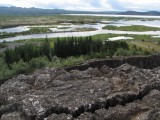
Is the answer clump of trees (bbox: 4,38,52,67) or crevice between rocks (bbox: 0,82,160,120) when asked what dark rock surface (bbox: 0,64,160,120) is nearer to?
crevice between rocks (bbox: 0,82,160,120)

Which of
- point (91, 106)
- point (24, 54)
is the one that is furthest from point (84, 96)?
point (24, 54)

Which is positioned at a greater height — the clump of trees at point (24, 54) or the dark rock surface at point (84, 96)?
the dark rock surface at point (84, 96)

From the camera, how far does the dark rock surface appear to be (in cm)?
2375

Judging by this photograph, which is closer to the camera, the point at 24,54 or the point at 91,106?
the point at 91,106

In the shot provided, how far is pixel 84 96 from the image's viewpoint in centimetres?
2614

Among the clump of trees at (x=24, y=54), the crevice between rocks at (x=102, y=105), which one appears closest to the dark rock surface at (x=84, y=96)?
the crevice between rocks at (x=102, y=105)

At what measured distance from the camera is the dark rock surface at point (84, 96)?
77.9 ft

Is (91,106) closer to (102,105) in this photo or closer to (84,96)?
(102,105)

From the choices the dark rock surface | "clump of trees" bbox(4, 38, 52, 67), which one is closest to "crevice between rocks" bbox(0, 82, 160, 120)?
the dark rock surface

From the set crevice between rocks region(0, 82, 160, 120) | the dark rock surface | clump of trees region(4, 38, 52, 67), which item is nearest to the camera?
the dark rock surface

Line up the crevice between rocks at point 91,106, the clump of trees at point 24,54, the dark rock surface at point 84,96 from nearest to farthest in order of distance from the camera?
the dark rock surface at point 84,96 < the crevice between rocks at point 91,106 < the clump of trees at point 24,54

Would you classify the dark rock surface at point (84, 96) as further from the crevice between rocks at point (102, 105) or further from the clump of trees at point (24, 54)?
the clump of trees at point (24, 54)

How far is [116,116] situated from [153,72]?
11643 millimetres

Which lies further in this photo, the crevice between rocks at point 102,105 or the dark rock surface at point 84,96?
the crevice between rocks at point 102,105
